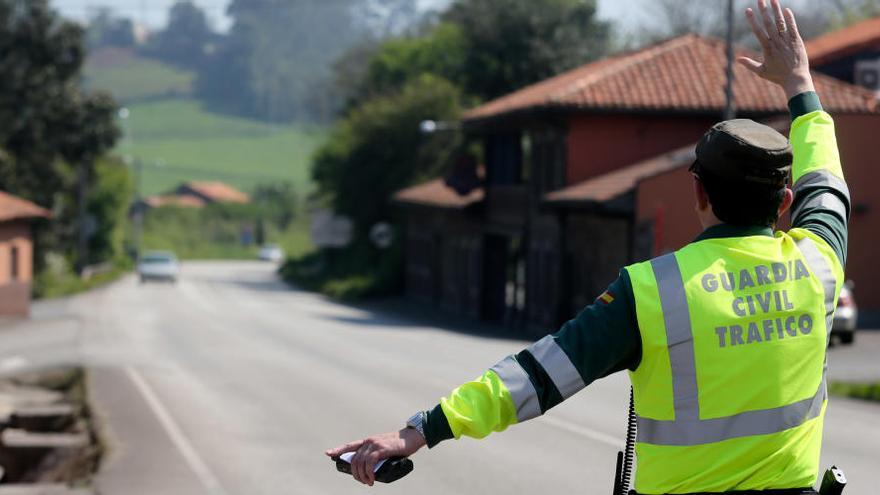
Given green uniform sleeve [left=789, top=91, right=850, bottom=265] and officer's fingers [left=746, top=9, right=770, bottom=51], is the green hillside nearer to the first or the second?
officer's fingers [left=746, top=9, right=770, bottom=51]

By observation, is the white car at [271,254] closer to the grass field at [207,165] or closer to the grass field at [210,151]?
the grass field at [207,165]

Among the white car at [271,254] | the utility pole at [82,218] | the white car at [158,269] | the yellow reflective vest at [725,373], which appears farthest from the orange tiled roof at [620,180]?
the white car at [271,254]

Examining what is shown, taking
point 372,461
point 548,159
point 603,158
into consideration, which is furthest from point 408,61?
point 372,461

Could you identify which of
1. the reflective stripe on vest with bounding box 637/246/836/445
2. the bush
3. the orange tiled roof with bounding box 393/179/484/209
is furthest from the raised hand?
the bush

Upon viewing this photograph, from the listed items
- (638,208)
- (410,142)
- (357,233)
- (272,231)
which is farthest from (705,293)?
(272,231)

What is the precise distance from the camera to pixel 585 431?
1481 cm

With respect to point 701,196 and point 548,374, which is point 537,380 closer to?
point 548,374

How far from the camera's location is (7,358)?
29.5m

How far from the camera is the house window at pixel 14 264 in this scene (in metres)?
44.3

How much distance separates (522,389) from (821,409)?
0.73 meters

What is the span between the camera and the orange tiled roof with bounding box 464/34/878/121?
117 ft

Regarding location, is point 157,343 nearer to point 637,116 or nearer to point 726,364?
point 637,116

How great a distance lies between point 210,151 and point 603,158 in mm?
142781

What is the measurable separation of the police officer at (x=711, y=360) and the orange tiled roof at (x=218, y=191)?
142 m
